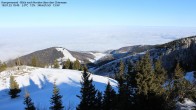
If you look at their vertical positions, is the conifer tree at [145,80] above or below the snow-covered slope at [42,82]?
above

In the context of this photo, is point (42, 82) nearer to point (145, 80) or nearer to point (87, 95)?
point (87, 95)

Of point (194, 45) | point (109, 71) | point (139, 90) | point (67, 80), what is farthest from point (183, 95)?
point (109, 71)

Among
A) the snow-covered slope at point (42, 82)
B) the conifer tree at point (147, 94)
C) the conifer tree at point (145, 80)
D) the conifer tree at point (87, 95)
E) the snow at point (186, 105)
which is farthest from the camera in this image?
the snow-covered slope at point (42, 82)

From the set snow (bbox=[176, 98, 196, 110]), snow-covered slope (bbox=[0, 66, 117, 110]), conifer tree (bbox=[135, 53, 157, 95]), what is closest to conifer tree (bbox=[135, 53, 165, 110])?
conifer tree (bbox=[135, 53, 157, 95])

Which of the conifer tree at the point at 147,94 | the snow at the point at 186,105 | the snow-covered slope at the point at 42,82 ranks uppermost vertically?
the conifer tree at the point at 147,94

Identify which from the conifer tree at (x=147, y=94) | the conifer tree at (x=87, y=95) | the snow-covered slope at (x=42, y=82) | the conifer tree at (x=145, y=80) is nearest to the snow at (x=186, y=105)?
the conifer tree at (x=147, y=94)

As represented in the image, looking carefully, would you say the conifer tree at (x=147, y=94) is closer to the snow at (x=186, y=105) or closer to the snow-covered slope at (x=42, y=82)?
the snow at (x=186, y=105)

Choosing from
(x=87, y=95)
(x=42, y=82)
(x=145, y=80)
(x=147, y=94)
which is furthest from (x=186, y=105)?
(x=42, y=82)

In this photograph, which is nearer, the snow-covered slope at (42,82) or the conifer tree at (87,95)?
the conifer tree at (87,95)

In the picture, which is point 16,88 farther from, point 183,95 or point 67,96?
point 183,95

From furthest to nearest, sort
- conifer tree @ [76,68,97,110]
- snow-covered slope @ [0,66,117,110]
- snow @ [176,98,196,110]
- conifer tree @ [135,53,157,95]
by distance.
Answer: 1. snow-covered slope @ [0,66,117,110]
2. conifer tree @ [76,68,97,110]
3. snow @ [176,98,196,110]
4. conifer tree @ [135,53,157,95]

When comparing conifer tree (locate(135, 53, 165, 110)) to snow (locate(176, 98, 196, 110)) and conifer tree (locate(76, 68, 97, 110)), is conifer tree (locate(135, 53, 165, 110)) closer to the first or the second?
snow (locate(176, 98, 196, 110))
